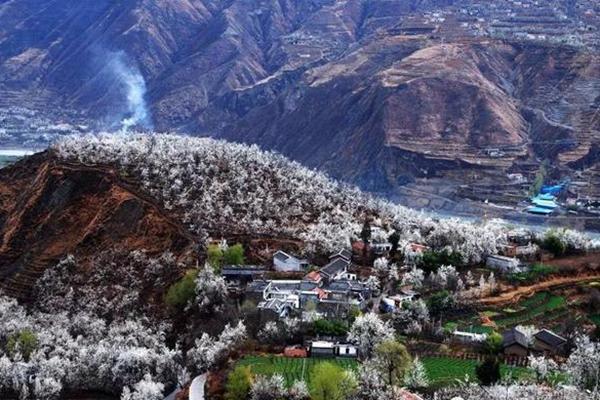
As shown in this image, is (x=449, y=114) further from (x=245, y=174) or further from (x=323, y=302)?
(x=323, y=302)

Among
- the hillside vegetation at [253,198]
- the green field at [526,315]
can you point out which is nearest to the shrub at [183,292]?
the hillside vegetation at [253,198]

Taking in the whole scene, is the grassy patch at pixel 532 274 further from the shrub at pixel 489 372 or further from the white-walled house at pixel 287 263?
the shrub at pixel 489 372

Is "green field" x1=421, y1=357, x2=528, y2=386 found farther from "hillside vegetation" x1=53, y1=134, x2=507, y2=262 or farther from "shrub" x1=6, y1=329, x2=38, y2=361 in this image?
"shrub" x1=6, y1=329, x2=38, y2=361

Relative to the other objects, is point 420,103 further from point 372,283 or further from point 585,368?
point 585,368

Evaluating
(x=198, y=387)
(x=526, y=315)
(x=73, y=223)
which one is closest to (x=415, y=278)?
(x=526, y=315)

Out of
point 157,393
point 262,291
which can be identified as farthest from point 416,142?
point 157,393
